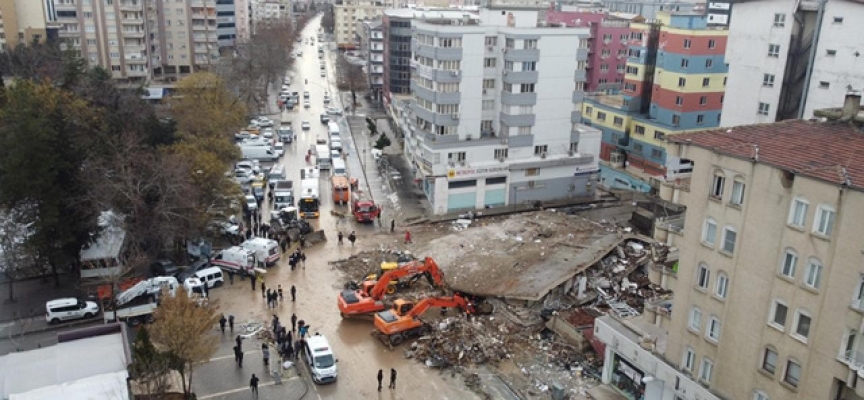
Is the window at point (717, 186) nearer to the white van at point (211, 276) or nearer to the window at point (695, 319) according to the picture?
the window at point (695, 319)

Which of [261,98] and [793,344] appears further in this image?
[261,98]

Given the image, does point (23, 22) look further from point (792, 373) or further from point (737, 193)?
point (792, 373)

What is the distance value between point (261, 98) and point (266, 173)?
108 ft

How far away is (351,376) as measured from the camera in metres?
25.2

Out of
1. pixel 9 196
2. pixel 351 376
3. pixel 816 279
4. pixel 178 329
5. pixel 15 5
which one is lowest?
pixel 351 376

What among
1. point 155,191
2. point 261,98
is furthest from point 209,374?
point 261,98

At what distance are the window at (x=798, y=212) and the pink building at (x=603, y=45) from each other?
53.2m

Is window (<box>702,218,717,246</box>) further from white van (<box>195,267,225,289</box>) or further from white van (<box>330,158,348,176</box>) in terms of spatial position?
white van (<box>330,158,348,176</box>)

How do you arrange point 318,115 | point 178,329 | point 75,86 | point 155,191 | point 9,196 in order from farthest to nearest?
1. point 318,115
2. point 75,86
3. point 155,191
4. point 9,196
5. point 178,329

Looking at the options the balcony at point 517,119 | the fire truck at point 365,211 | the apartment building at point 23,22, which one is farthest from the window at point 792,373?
the apartment building at point 23,22

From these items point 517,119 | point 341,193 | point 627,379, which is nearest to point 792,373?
point 627,379

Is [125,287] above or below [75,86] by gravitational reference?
below

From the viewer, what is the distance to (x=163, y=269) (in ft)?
107

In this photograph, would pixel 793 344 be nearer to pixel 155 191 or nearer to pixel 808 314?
pixel 808 314
